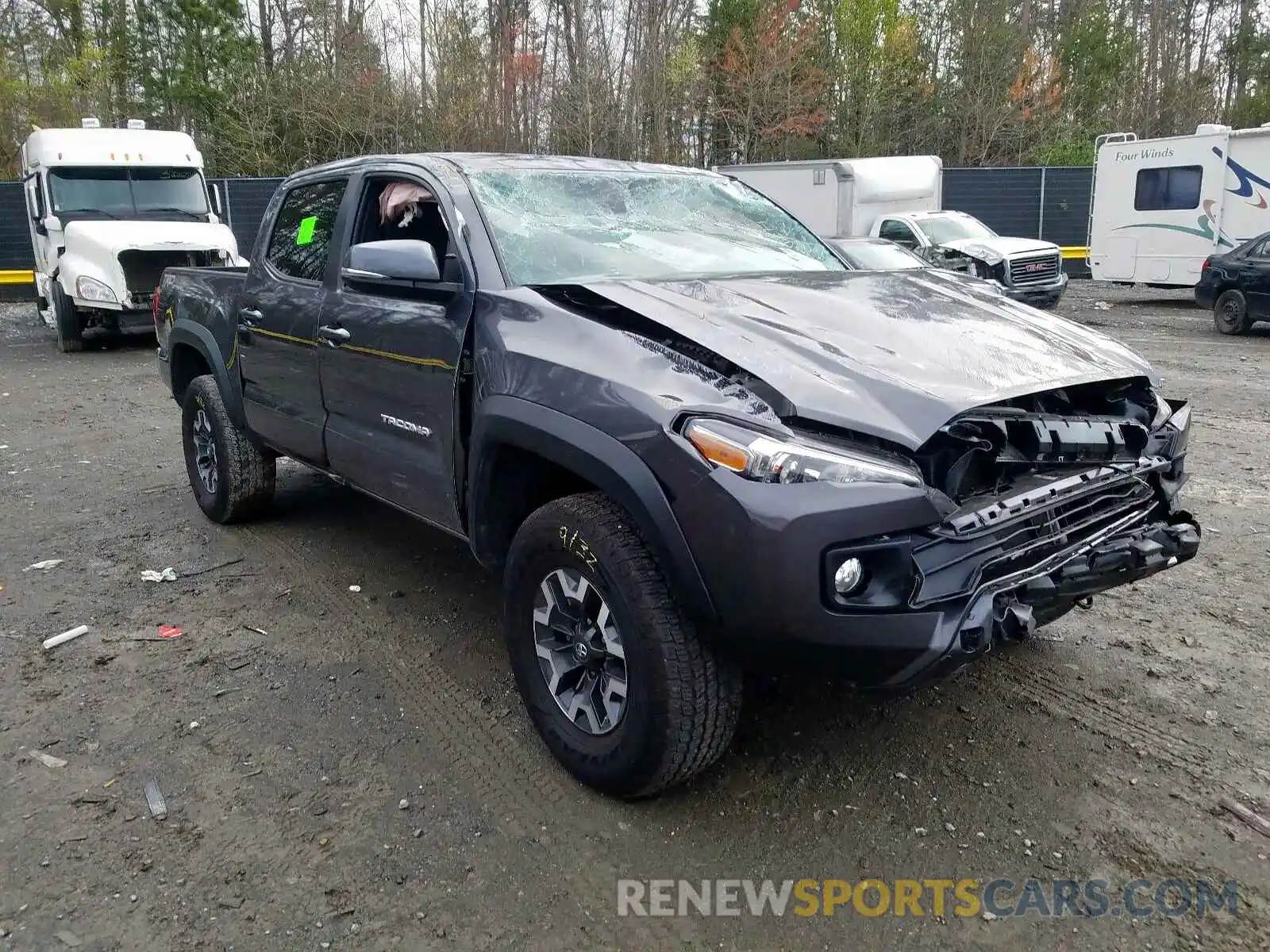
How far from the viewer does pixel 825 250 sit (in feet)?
14.3

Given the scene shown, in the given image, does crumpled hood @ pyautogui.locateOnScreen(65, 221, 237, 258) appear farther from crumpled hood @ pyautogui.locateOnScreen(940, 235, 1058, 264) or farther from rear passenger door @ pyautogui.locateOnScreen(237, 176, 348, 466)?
crumpled hood @ pyautogui.locateOnScreen(940, 235, 1058, 264)

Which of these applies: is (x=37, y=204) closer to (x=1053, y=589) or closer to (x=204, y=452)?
(x=204, y=452)

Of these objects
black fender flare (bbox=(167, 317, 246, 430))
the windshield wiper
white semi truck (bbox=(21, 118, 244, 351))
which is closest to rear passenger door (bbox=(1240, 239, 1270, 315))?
black fender flare (bbox=(167, 317, 246, 430))

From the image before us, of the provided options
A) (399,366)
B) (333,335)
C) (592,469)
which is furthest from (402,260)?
(592,469)

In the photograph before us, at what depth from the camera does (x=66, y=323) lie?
14.0 meters

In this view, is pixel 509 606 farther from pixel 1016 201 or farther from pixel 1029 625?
pixel 1016 201

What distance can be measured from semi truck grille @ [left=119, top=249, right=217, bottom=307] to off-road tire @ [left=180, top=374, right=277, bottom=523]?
27.8 ft

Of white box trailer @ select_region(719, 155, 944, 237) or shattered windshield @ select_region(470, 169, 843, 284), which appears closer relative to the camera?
shattered windshield @ select_region(470, 169, 843, 284)

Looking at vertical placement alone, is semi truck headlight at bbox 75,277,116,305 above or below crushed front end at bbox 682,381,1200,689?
above

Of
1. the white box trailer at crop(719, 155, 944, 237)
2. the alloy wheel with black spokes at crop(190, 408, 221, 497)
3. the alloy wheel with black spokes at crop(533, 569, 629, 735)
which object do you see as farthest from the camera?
the white box trailer at crop(719, 155, 944, 237)

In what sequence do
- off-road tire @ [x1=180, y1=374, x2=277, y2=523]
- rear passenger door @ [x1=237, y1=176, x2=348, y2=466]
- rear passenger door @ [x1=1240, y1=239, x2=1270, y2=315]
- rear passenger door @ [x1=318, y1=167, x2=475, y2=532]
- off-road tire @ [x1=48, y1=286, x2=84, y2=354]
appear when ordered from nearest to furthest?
rear passenger door @ [x1=318, y1=167, x2=475, y2=532] < rear passenger door @ [x1=237, y1=176, x2=348, y2=466] < off-road tire @ [x1=180, y1=374, x2=277, y2=523] < rear passenger door @ [x1=1240, y1=239, x2=1270, y2=315] < off-road tire @ [x1=48, y1=286, x2=84, y2=354]

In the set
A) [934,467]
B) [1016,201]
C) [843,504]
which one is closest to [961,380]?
[934,467]

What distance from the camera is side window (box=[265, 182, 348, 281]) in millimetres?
4453

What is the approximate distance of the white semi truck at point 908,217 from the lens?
16203mm
